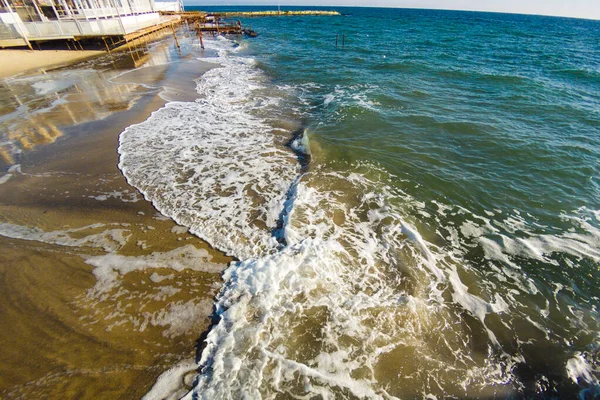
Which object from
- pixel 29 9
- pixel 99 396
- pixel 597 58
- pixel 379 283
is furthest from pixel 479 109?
pixel 29 9

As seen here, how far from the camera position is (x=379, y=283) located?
471 centimetres

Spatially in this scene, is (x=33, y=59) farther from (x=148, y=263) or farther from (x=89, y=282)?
(x=148, y=263)

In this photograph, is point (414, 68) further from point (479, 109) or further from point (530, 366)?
point (530, 366)

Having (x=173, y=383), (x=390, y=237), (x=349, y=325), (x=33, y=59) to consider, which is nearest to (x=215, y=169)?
(x=390, y=237)

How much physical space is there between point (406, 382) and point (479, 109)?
13948 millimetres

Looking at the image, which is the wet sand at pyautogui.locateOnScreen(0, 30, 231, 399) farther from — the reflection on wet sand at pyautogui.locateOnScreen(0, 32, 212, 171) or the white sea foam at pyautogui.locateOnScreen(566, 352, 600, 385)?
the white sea foam at pyautogui.locateOnScreen(566, 352, 600, 385)

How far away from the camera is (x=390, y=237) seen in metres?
5.71

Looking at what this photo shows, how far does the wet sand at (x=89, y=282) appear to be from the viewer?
3.36 metres

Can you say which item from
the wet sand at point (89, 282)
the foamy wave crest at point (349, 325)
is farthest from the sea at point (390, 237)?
the wet sand at point (89, 282)

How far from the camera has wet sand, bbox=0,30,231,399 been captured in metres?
3.36

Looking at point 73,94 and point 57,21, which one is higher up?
point 57,21

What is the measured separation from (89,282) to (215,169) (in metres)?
4.31

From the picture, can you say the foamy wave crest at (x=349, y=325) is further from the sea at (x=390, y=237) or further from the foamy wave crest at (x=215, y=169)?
the foamy wave crest at (x=215, y=169)

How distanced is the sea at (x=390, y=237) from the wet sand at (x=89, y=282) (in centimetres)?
45
